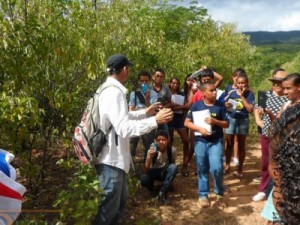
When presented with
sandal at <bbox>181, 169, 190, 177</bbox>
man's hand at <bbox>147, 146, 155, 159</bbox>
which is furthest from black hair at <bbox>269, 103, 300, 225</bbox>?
sandal at <bbox>181, 169, 190, 177</bbox>

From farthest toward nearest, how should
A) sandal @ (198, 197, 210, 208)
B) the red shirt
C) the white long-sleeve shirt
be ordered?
the red shirt < sandal @ (198, 197, 210, 208) < the white long-sleeve shirt

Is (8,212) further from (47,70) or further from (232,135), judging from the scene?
(232,135)

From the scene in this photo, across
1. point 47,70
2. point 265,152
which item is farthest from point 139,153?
point 47,70

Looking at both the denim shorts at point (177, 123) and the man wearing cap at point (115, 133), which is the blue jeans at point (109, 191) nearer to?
the man wearing cap at point (115, 133)

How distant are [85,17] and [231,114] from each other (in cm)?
239

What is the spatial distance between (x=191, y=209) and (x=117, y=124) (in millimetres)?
1989

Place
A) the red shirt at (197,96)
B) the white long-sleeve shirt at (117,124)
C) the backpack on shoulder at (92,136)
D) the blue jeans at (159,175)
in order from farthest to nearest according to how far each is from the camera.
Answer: the red shirt at (197,96)
the blue jeans at (159,175)
the backpack on shoulder at (92,136)
the white long-sleeve shirt at (117,124)

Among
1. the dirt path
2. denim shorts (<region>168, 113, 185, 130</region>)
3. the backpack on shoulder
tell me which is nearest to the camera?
the backpack on shoulder

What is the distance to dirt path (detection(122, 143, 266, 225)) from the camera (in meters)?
3.91

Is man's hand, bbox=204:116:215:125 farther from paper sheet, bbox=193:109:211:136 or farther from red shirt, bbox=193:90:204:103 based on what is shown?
red shirt, bbox=193:90:204:103

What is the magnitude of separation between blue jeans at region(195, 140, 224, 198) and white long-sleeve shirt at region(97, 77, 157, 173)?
144 cm

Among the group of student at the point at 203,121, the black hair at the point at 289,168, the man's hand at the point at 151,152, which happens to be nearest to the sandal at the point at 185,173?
the group of student at the point at 203,121

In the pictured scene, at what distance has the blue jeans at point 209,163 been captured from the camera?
401cm

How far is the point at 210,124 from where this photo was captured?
4047mm
